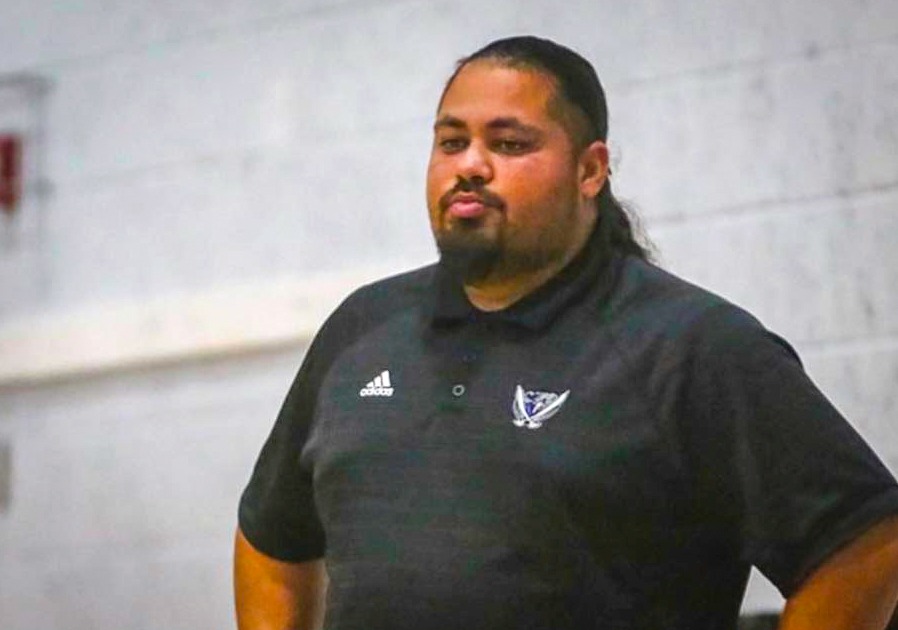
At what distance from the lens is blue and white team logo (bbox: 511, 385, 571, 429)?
1.71 meters

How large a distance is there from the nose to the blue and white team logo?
0.21 metres

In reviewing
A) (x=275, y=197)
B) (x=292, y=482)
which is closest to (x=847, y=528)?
(x=292, y=482)

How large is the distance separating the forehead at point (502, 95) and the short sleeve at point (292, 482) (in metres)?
0.27

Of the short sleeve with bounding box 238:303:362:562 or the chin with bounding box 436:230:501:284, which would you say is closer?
the chin with bounding box 436:230:501:284

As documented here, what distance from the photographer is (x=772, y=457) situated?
1.65 metres

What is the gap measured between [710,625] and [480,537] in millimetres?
226

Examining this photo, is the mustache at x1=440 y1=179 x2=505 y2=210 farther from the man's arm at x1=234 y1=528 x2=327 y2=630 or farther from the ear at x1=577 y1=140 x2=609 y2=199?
the man's arm at x1=234 y1=528 x2=327 y2=630

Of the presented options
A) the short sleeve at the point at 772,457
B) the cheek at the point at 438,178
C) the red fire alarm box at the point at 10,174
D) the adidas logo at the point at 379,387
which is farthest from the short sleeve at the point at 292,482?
the red fire alarm box at the point at 10,174

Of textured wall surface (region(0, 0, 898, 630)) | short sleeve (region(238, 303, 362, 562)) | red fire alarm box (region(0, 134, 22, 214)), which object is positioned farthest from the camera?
red fire alarm box (region(0, 134, 22, 214))

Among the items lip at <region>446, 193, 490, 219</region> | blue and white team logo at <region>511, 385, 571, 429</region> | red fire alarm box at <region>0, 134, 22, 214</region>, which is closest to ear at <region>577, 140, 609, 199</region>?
lip at <region>446, 193, 490, 219</region>

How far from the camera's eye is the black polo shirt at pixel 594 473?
1.65 meters

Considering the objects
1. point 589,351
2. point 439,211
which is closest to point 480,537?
point 589,351

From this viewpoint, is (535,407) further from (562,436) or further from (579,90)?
(579,90)

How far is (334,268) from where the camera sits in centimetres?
320
